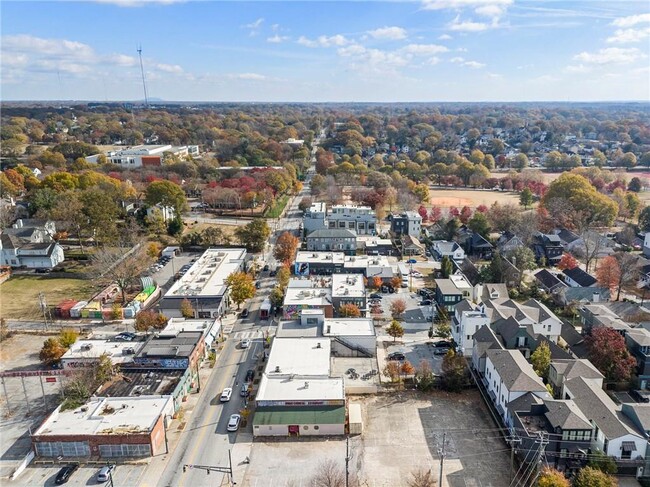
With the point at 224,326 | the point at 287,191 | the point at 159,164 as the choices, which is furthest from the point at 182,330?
the point at 159,164

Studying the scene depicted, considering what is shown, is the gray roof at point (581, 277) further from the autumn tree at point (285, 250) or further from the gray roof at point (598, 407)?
the autumn tree at point (285, 250)

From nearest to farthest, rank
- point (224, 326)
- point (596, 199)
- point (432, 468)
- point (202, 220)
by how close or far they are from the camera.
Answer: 1. point (432, 468)
2. point (224, 326)
3. point (596, 199)
4. point (202, 220)

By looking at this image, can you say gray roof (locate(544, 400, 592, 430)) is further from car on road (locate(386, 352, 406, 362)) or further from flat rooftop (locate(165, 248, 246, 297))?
flat rooftop (locate(165, 248, 246, 297))

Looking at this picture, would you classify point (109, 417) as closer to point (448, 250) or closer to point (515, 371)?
A: point (515, 371)

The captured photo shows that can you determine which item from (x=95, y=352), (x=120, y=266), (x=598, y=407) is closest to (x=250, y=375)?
(x=95, y=352)

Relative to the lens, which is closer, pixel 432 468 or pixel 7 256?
pixel 432 468

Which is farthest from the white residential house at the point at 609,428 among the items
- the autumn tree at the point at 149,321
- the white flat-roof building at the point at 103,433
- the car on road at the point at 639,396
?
the autumn tree at the point at 149,321

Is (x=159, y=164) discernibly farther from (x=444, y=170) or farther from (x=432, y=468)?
(x=432, y=468)
